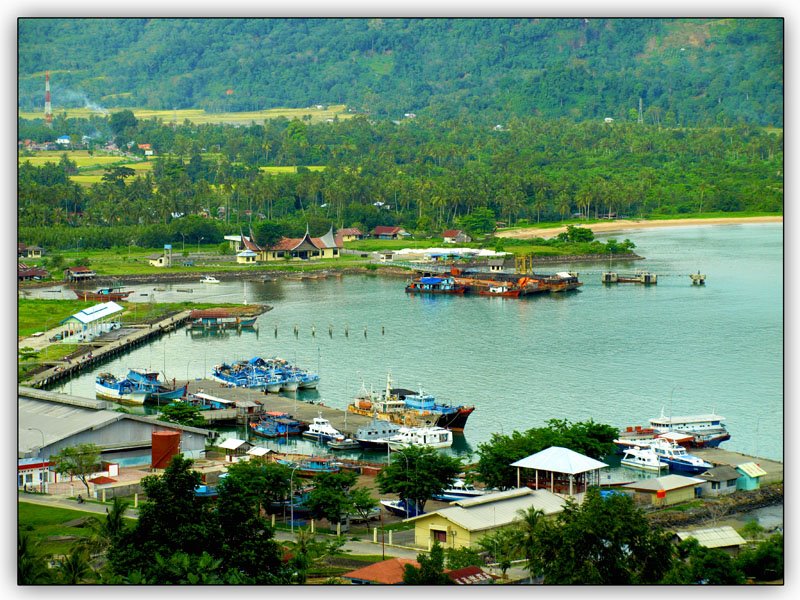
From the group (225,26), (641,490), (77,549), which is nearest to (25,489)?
(77,549)

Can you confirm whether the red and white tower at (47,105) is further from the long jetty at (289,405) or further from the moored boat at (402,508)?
the moored boat at (402,508)

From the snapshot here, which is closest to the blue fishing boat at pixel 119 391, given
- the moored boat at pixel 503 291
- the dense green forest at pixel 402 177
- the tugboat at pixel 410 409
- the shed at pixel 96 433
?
the tugboat at pixel 410 409

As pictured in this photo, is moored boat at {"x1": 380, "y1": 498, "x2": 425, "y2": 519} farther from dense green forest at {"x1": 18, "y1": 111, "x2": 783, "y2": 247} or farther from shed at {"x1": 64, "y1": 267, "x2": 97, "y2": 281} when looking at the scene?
dense green forest at {"x1": 18, "y1": 111, "x2": 783, "y2": 247}

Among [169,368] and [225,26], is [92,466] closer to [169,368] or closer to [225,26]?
[169,368]

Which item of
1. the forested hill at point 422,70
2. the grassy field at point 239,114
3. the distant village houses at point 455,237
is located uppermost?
the forested hill at point 422,70

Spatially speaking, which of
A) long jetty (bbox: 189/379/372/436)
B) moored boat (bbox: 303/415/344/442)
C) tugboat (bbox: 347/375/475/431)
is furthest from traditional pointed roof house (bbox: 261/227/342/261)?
moored boat (bbox: 303/415/344/442)

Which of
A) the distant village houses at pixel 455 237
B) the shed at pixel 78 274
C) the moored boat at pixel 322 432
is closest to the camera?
the moored boat at pixel 322 432

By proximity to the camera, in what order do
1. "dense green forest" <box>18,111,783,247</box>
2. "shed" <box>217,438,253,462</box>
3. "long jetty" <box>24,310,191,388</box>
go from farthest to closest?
"dense green forest" <box>18,111,783,247</box> < "long jetty" <box>24,310,191,388</box> < "shed" <box>217,438,253,462</box>
